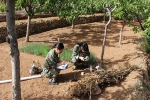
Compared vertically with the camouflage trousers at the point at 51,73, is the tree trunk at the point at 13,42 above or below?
above

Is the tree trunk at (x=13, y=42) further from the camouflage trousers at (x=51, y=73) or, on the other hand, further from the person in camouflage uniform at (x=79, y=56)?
the person in camouflage uniform at (x=79, y=56)

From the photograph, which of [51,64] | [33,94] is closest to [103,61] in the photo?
[51,64]

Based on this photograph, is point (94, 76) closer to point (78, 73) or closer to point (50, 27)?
point (78, 73)

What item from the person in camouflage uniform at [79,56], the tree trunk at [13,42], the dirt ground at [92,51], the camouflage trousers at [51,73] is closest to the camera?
the tree trunk at [13,42]

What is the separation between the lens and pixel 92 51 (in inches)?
360

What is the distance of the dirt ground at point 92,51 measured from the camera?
6066mm

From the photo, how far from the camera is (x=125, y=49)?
9.57 metres

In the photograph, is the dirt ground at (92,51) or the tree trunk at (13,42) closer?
the tree trunk at (13,42)

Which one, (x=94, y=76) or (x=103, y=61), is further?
(x=103, y=61)

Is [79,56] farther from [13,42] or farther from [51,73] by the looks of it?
[13,42]

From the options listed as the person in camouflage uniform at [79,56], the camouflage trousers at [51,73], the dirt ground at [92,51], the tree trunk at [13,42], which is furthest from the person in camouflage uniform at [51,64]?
the tree trunk at [13,42]

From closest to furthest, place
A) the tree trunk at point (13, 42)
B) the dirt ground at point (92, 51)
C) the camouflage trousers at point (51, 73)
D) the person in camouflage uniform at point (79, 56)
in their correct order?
the tree trunk at point (13, 42) < the dirt ground at point (92, 51) < the camouflage trousers at point (51, 73) < the person in camouflage uniform at point (79, 56)

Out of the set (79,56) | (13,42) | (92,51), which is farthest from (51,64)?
(92,51)

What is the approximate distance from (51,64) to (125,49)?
4353mm
